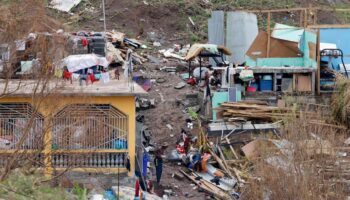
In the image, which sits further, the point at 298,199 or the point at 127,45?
the point at 127,45

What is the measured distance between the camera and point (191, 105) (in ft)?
77.7

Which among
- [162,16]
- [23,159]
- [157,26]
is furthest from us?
[162,16]

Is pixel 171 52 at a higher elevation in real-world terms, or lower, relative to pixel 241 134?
higher

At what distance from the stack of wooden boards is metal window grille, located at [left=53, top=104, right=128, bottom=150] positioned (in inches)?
197

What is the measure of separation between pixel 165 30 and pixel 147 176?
1429cm

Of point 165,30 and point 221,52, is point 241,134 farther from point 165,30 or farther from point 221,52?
point 165,30

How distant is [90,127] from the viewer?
17125 millimetres

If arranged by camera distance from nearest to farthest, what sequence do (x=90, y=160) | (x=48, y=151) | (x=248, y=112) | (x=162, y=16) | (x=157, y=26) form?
(x=48, y=151)
(x=90, y=160)
(x=248, y=112)
(x=157, y=26)
(x=162, y=16)

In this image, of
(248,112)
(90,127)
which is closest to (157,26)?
(248,112)

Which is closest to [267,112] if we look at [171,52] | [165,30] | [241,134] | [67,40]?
[241,134]

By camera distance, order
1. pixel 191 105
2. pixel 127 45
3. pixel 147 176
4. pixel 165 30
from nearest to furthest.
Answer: pixel 147 176 → pixel 191 105 → pixel 127 45 → pixel 165 30

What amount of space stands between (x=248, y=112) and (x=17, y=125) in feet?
24.7

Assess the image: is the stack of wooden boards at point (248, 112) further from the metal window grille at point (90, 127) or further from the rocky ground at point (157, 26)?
the metal window grille at point (90, 127)

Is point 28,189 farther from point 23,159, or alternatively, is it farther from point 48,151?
point 48,151
